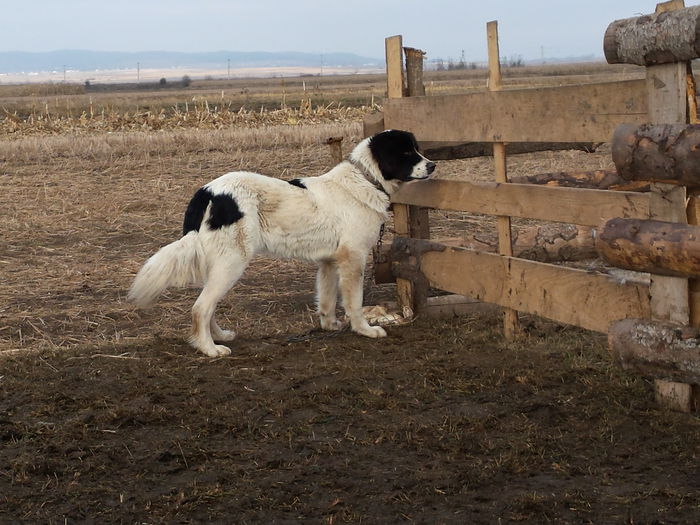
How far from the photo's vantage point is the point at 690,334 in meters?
4.28

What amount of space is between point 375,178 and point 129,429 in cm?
287

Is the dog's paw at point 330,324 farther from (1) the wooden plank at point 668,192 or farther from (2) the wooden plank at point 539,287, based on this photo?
(1) the wooden plank at point 668,192

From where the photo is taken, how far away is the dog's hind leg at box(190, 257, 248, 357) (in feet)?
20.3

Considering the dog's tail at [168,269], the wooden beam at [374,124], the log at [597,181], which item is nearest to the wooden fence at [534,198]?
the wooden beam at [374,124]

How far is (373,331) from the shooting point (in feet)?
21.7

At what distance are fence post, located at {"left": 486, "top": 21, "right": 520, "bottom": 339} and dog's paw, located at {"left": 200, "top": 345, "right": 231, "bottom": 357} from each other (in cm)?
201

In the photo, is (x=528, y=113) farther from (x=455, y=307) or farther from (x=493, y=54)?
(x=455, y=307)

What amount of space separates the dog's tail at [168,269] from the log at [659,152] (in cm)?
304

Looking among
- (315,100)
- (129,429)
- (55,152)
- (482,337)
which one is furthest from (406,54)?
(315,100)

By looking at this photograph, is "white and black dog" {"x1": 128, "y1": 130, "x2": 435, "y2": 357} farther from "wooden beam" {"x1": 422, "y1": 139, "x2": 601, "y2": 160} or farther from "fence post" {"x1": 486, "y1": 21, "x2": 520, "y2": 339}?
"fence post" {"x1": 486, "y1": 21, "x2": 520, "y2": 339}

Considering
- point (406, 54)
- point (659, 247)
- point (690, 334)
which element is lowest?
point (690, 334)

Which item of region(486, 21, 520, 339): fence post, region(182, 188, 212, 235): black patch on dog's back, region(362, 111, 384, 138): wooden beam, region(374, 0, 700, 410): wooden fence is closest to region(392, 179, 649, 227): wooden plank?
region(374, 0, 700, 410): wooden fence

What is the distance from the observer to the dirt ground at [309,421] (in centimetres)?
373

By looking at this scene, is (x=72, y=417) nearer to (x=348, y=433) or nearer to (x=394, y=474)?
(x=348, y=433)
